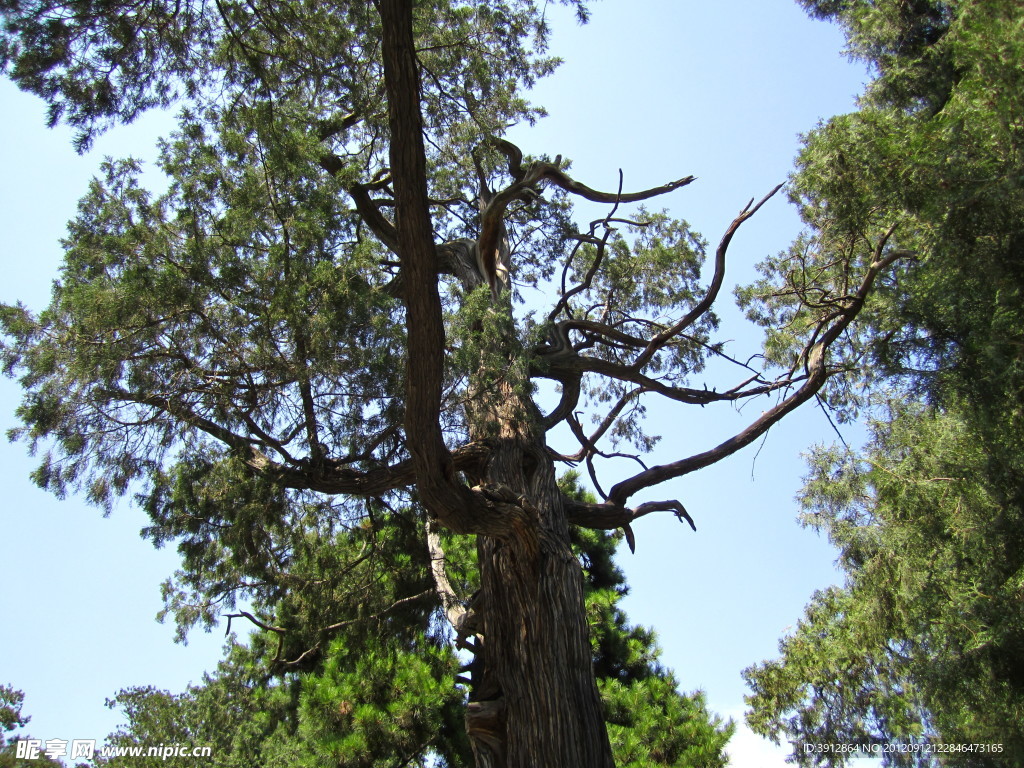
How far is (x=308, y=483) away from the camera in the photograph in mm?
4949

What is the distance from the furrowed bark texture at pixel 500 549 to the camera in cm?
367

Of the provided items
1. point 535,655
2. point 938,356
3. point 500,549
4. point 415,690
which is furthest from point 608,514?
point 415,690

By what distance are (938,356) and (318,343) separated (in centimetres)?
393

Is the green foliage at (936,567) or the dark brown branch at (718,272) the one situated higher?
the dark brown branch at (718,272)

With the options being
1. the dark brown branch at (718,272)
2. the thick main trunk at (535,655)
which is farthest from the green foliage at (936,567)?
the thick main trunk at (535,655)

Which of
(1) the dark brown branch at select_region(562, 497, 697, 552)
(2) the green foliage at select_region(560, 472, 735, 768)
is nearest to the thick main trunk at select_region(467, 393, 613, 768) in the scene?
(1) the dark brown branch at select_region(562, 497, 697, 552)

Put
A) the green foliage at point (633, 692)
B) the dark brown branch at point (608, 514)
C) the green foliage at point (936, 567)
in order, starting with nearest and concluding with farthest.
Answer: the green foliage at point (936, 567) < the dark brown branch at point (608, 514) < the green foliage at point (633, 692)

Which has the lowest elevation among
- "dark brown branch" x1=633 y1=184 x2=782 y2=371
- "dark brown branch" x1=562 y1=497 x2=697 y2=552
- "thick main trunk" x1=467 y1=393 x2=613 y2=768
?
"thick main trunk" x1=467 y1=393 x2=613 y2=768

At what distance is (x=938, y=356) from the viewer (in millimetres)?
4344

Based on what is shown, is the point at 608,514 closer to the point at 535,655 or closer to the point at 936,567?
the point at 535,655

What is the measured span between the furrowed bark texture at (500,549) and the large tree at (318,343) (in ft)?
0.05

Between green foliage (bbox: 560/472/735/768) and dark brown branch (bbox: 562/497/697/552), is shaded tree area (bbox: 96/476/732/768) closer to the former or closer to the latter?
green foliage (bbox: 560/472/735/768)

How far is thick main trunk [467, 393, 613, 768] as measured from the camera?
4.19 m

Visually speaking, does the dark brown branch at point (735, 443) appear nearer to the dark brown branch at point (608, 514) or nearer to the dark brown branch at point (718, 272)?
the dark brown branch at point (608, 514)
